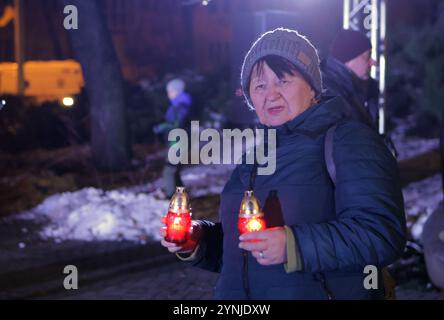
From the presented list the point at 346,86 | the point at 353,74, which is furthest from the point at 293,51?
the point at 353,74

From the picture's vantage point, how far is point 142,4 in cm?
3906

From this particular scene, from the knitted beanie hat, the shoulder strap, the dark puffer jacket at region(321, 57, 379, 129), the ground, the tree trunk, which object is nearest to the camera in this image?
the shoulder strap

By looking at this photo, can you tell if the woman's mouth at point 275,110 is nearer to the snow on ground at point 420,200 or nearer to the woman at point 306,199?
the woman at point 306,199

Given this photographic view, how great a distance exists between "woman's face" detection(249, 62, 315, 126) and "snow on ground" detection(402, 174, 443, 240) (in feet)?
23.6

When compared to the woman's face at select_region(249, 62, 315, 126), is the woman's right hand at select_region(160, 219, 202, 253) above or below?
below

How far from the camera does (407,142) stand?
2484 cm

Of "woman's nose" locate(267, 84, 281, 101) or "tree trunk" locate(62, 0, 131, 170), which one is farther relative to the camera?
"tree trunk" locate(62, 0, 131, 170)

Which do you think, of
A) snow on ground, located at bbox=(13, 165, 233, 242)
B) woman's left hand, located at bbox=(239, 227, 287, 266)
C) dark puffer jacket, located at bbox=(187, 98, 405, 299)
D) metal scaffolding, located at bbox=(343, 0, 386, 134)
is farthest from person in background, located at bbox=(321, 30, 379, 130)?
snow on ground, located at bbox=(13, 165, 233, 242)

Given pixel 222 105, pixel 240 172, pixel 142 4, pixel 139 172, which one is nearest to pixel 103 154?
pixel 139 172

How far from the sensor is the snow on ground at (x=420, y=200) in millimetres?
10205

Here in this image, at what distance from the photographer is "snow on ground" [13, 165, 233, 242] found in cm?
→ 1030

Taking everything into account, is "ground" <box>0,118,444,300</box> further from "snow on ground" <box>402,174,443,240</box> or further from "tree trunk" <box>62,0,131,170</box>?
"tree trunk" <box>62,0,131,170</box>
